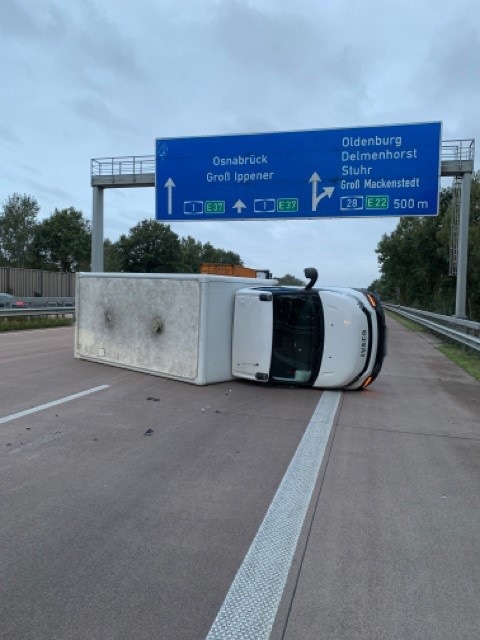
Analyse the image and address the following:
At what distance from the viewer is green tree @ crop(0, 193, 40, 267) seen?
215 feet

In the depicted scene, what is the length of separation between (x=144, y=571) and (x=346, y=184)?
15677 millimetres

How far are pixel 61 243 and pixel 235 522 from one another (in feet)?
223

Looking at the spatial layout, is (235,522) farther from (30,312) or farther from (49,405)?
(30,312)

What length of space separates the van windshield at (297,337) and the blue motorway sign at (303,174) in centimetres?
923

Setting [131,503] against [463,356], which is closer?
[131,503]

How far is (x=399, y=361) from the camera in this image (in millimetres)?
13828

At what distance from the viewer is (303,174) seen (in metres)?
17.3

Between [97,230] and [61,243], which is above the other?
[61,243]

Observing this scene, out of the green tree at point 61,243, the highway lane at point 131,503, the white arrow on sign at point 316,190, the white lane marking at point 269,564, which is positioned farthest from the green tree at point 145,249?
the white lane marking at point 269,564

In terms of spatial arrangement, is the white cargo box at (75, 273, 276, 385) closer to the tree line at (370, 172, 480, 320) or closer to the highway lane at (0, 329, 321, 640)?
the highway lane at (0, 329, 321, 640)

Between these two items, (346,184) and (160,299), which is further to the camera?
(346,184)

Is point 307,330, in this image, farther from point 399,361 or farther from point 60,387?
point 399,361

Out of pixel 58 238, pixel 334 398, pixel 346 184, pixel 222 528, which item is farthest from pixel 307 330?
pixel 58 238

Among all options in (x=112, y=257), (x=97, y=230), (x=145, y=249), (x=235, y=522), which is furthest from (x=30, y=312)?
(x=145, y=249)
